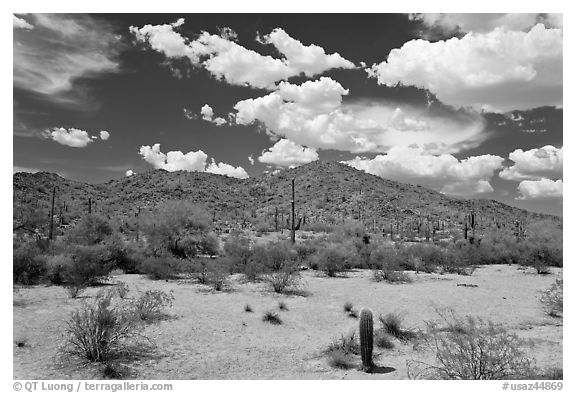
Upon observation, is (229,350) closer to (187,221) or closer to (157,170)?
(187,221)

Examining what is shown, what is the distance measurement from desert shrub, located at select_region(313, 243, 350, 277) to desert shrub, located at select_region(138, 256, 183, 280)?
8.93m

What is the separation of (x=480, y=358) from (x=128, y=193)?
94.7 meters

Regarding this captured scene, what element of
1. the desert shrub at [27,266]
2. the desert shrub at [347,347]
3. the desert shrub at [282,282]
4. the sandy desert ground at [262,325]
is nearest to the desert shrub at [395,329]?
the sandy desert ground at [262,325]

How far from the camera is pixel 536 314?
16.1m

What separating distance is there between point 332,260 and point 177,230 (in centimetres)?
1203

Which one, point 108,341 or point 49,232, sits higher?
point 49,232

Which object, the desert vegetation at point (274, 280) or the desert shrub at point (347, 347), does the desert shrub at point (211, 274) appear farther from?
the desert shrub at point (347, 347)

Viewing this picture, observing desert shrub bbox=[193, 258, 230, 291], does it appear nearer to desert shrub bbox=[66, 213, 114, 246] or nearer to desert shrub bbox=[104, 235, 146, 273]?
desert shrub bbox=[104, 235, 146, 273]

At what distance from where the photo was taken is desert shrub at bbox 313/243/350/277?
1063 inches

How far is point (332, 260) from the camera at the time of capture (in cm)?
2725

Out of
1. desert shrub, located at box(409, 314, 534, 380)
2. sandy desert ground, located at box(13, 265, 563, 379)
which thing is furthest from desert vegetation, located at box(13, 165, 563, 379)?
sandy desert ground, located at box(13, 265, 563, 379)

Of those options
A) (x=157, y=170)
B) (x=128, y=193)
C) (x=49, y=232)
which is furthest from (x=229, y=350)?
(x=157, y=170)

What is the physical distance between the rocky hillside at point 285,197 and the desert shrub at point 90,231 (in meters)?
35.5

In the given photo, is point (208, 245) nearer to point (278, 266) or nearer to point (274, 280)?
point (278, 266)
